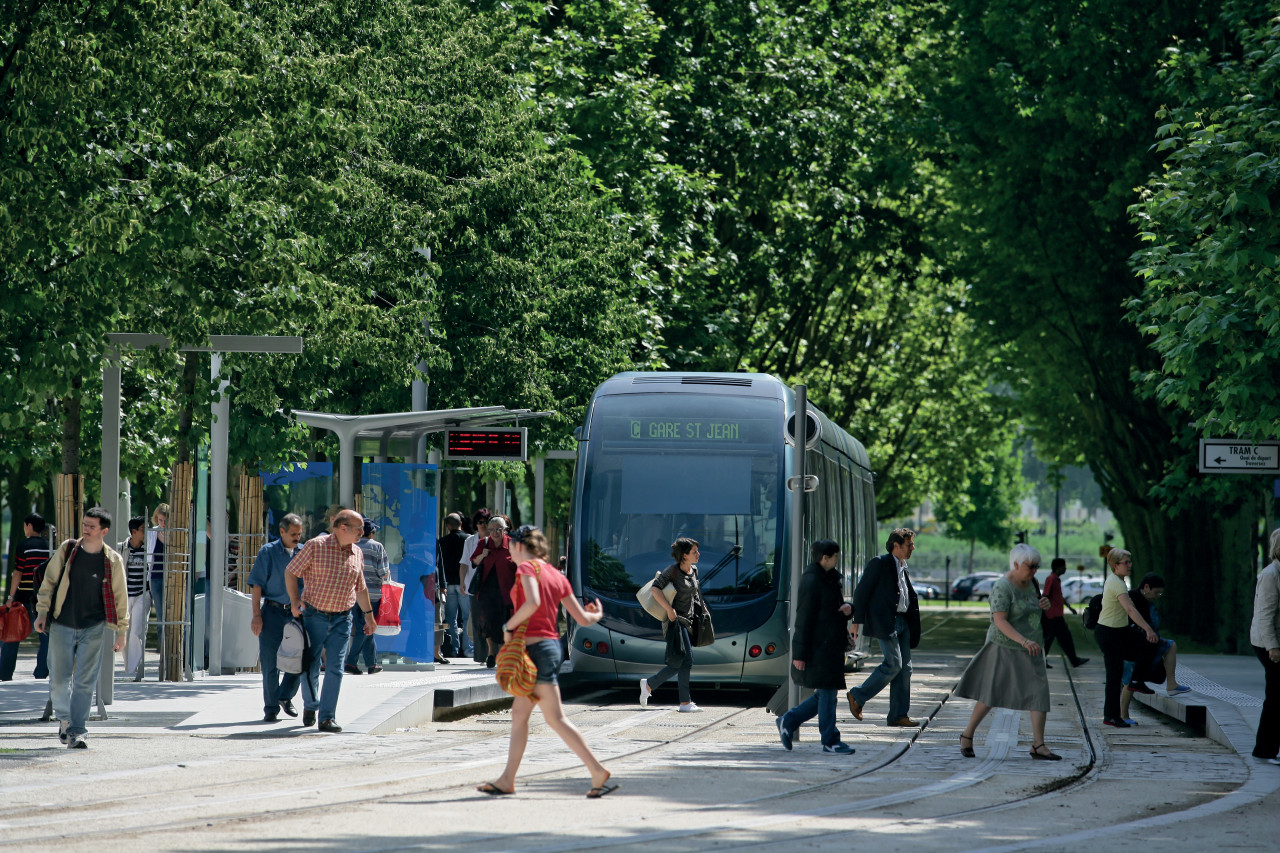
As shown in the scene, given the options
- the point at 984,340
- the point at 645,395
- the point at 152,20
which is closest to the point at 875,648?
the point at 984,340

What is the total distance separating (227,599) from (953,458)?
124ft

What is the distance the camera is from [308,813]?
9.51 meters

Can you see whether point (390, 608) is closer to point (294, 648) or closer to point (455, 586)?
point (455, 586)

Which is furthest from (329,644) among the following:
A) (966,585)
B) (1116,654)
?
(966,585)

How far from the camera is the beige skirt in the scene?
1255cm

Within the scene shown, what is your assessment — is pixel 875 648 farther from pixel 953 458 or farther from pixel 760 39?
pixel 953 458

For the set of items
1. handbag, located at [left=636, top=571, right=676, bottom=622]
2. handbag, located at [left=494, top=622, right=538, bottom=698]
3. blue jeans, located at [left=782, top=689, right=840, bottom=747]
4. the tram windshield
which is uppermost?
the tram windshield

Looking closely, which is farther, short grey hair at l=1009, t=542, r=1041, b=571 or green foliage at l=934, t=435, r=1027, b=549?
green foliage at l=934, t=435, r=1027, b=549

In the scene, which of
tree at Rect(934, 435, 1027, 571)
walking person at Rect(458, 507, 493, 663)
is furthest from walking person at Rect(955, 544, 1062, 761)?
tree at Rect(934, 435, 1027, 571)

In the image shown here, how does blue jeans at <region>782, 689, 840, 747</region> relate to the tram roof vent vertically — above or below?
below

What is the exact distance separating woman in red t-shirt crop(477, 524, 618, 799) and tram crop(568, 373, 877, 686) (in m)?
7.55

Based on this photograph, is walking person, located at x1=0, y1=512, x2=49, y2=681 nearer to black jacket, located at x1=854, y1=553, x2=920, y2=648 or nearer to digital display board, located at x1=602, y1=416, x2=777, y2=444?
digital display board, located at x1=602, y1=416, x2=777, y2=444

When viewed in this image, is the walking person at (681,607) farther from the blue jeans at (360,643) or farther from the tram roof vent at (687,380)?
the blue jeans at (360,643)

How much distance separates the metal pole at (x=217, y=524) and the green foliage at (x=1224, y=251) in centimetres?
1018
